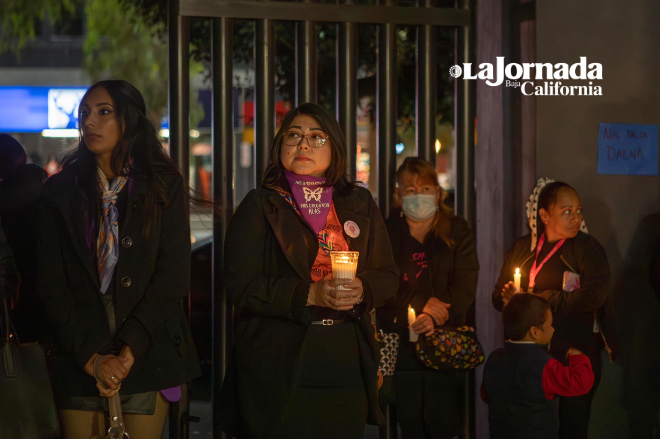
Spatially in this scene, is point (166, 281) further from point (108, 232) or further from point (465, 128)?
point (465, 128)

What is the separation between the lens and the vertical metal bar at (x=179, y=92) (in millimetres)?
4109

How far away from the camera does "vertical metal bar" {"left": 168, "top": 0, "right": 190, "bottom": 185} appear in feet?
13.5

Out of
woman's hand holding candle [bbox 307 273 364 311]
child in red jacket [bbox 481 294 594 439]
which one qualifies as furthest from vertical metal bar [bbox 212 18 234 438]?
woman's hand holding candle [bbox 307 273 364 311]

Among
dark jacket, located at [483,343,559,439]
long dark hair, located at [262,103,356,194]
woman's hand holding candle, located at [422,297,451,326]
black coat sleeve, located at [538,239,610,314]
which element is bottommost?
dark jacket, located at [483,343,559,439]

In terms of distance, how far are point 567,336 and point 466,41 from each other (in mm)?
1954

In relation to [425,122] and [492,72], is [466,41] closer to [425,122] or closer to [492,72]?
[492,72]

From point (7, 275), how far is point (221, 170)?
149 centimetres

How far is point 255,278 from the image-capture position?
2.68 meters

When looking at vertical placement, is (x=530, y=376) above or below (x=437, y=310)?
below

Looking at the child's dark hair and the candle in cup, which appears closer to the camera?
the candle in cup

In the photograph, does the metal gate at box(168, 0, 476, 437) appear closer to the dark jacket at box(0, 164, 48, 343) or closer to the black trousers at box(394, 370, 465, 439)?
the dark jacket at box(0, 164, 48, 343)

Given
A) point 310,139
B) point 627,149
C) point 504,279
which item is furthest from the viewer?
point 627,149

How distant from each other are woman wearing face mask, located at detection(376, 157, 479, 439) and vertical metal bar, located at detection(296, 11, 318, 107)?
2.73 feet

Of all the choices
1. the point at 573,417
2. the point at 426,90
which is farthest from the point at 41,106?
the point at 573,417
